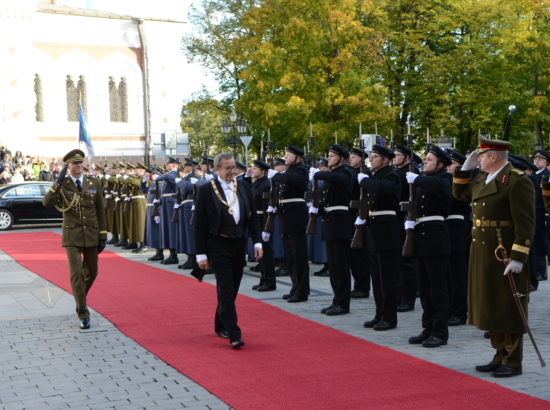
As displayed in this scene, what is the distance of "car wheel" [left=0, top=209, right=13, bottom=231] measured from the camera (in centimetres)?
2570

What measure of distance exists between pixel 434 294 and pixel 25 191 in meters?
20.2

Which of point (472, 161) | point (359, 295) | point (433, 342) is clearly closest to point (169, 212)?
point (359, 295)

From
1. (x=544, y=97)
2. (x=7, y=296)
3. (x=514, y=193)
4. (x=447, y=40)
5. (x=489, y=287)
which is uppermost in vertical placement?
(x=447, y=40)

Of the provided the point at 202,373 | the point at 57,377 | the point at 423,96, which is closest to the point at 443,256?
the point at 202,373

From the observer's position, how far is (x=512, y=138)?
34188 millimetres

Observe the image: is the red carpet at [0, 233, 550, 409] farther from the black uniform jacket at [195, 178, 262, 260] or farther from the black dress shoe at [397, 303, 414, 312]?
the black dress shoe at [397, 303, 414, 312]

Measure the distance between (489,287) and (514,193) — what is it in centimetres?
79

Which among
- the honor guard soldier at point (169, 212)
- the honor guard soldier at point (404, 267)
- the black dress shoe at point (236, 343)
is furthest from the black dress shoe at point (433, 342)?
the honor guard soldier at point (169, 212)

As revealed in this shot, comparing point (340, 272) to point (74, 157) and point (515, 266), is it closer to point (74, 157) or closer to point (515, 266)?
point (74, 157)

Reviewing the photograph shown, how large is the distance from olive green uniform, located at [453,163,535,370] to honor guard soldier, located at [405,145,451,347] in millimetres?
1093

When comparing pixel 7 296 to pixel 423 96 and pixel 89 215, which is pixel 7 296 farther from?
pixel 423 96

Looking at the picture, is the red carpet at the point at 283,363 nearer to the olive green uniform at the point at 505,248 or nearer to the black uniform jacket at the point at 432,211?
the olive green uniform at the point at 505,248

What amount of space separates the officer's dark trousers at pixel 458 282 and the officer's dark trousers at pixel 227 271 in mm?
2557

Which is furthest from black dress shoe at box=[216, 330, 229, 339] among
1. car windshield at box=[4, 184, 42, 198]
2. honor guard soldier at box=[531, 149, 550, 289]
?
car windshield at box=[4, 184, 42, 198]
